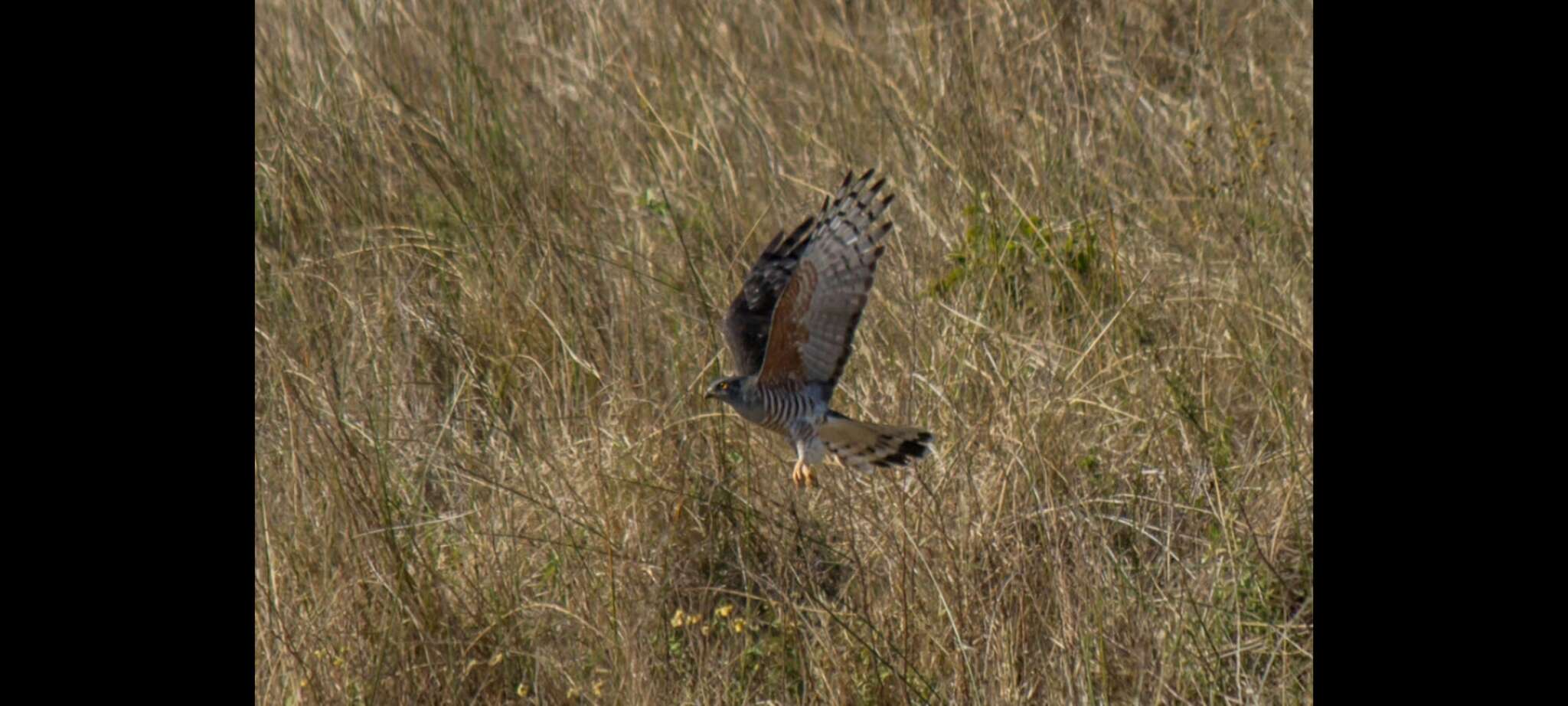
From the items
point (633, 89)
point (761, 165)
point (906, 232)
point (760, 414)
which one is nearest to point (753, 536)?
point (760, 414)

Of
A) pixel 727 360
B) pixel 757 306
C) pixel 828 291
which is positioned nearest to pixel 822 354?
pixel 828 291

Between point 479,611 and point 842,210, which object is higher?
point 842,210

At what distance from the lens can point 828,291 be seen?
351 centimetres

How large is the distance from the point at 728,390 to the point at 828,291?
→ 29cm

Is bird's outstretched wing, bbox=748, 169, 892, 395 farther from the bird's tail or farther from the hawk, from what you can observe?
the bird's tail

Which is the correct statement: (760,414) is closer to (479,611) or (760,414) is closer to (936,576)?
(936,576)

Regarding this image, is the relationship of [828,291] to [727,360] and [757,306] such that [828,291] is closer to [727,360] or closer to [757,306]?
[757,306]

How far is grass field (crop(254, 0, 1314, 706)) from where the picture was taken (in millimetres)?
3635

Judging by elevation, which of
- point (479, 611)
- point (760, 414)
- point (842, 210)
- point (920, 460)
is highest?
point (842, 210)

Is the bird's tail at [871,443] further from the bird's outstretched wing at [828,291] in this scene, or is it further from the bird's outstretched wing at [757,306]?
the bird's outstretched wing at [757,306]

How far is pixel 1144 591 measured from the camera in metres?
3.71

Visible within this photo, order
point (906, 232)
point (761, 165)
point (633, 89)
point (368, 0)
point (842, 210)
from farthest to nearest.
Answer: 1. point (368, 0)
2. point (633, 89)
3. point (761, 165)
4. point (906, 232)
5. point (842, 210)

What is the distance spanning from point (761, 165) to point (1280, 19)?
209 cm

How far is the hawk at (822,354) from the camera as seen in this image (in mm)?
3496
